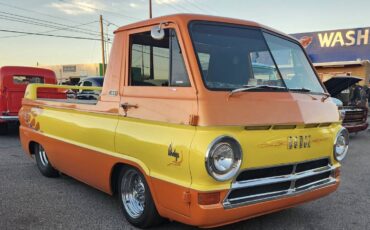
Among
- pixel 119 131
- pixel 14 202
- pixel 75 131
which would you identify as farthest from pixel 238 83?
pixel 14 202

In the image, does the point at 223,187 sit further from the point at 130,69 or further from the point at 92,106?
the point at 92,106

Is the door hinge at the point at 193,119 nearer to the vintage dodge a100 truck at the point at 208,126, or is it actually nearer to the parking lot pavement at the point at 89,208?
the vintage dodge a100 truck at the point at 208,126

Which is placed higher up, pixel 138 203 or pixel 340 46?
pixel 340 46

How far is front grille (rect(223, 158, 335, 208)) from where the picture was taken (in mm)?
3320

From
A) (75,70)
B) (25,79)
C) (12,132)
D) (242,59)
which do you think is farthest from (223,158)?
(75,70)

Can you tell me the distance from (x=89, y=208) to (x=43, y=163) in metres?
1.90

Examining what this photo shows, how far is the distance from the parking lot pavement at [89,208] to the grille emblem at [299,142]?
3.21 feet

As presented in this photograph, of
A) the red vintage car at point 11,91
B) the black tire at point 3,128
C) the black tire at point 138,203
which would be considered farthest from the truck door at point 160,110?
the black tire at point 3,128

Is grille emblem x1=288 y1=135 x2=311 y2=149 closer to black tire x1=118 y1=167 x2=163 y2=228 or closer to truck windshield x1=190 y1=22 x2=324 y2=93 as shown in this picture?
truck windshield x1=190 y1=22 x2=324 y2=93

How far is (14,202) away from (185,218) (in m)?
2.67

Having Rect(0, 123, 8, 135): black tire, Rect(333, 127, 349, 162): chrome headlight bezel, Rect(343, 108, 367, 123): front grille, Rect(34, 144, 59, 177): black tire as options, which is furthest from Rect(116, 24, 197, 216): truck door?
Rect(0, 123, 8, 135): black tire

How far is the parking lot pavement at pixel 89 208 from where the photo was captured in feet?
13.9

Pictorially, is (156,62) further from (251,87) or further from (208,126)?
(208,126)

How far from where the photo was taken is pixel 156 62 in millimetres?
3941
